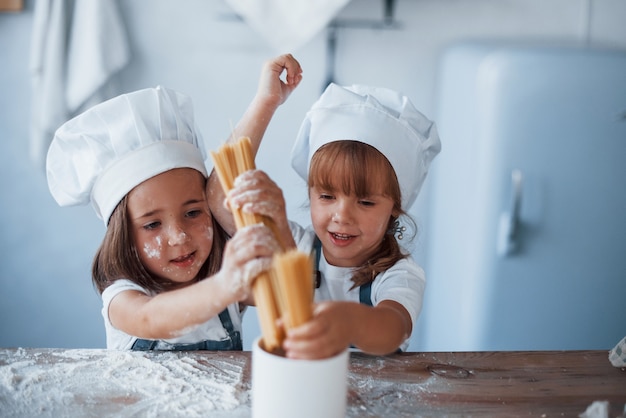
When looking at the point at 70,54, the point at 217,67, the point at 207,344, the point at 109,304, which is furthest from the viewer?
the point at 217,67

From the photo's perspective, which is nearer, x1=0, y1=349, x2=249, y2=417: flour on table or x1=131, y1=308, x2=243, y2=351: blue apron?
x1=0, y1=349, x2=249, y2=417: flour on table

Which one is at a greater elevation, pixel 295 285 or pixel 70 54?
Result: pixel 70 54

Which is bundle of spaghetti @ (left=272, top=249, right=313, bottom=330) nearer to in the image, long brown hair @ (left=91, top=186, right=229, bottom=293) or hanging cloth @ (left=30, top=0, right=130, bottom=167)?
long brown hair @ (left=91, top=186, right=229, bottom=293)

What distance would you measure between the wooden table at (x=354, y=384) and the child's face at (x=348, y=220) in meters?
0.27

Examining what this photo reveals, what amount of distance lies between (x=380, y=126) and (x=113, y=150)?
1.38 feet

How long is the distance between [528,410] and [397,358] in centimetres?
19

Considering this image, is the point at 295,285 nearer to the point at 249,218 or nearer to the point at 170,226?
the point at 249,218

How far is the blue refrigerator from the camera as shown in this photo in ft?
5.63

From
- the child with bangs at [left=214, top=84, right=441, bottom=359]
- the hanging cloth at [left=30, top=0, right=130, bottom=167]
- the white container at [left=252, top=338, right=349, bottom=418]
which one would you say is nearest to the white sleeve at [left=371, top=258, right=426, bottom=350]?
the child with bangs at [left=214, top=84, right=441, bottom=359]

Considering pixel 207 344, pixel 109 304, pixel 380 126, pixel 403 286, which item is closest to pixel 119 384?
pixel 109 304

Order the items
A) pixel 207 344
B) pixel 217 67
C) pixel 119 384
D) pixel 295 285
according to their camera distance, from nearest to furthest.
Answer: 1. pixel 295 285
2. pixel 119 384
3. pixel 207 344
4. pixel 217 67

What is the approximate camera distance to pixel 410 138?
3.83 ft

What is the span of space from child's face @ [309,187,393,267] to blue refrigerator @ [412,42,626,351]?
70 centimetres

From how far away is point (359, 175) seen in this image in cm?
116
